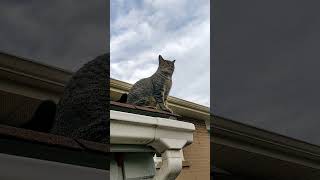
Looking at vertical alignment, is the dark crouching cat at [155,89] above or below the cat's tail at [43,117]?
above

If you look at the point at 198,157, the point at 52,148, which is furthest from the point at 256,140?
the point at 198,157

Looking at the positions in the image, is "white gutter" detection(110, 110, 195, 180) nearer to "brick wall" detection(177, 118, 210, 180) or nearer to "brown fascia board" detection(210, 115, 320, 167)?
"brown fascia board" detection(210, 115, 320, 167)

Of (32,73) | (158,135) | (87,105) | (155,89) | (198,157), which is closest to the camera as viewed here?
(32,73)

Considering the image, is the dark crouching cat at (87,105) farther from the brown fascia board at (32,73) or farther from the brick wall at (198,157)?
the brick wall at (198,157)

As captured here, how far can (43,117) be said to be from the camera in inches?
60.4

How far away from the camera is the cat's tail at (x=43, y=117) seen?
1512 mm

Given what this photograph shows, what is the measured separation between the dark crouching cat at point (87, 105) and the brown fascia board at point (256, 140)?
75 centimetres

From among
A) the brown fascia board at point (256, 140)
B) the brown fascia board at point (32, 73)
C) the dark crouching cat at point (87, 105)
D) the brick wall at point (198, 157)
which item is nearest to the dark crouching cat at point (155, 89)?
the brown fascia board at point (256, 140)

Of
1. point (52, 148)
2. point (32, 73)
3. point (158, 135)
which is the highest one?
point (32, 73)

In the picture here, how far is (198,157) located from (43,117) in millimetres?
2220

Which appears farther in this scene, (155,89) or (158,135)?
(155,89)

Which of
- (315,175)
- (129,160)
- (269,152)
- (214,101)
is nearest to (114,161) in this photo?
(129,160)

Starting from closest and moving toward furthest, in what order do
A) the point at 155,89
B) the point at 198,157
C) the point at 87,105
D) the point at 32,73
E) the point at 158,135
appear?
the point at 32,73, the point at 87,105, the point at 158,135, the point at 155,89, the point at 198,157

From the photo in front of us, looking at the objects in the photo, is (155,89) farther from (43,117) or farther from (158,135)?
(43,117)
